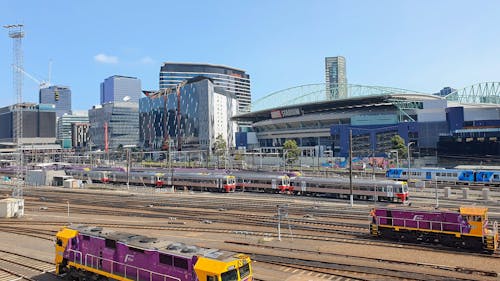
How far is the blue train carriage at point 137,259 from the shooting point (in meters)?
14.3

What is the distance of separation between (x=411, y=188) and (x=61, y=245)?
60116mm

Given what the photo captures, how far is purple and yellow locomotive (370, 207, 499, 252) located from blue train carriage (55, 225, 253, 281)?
17580 mm

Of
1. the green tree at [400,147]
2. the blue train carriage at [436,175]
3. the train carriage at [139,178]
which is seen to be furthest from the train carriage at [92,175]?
the green tree at [400,147]

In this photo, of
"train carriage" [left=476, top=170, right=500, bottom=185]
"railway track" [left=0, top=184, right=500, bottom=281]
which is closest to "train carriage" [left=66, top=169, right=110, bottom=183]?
"railway track" [left=0, top=184, right=500, bottom=281]

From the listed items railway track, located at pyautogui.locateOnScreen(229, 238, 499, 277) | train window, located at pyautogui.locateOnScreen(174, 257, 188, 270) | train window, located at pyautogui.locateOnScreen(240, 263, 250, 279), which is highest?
train window, located at pyautogui.locateOnScreen(174, 257, 188, 270)

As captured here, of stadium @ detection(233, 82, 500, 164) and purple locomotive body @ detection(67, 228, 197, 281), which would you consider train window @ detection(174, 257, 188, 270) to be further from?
stadium @ detection(233, 82, 500, 164)

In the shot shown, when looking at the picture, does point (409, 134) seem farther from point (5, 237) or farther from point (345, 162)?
point (5, 237)

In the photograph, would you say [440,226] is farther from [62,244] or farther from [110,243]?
[62,244]

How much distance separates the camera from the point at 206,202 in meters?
54.0

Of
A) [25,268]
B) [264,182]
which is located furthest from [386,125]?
[25,268]

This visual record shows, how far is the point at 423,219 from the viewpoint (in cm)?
2742

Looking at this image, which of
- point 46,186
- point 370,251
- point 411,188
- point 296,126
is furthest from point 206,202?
point 296,126

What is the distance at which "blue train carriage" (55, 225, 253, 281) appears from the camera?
46.9ft

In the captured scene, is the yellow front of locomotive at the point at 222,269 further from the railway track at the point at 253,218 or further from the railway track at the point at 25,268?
the railway track at the point at 25,268
